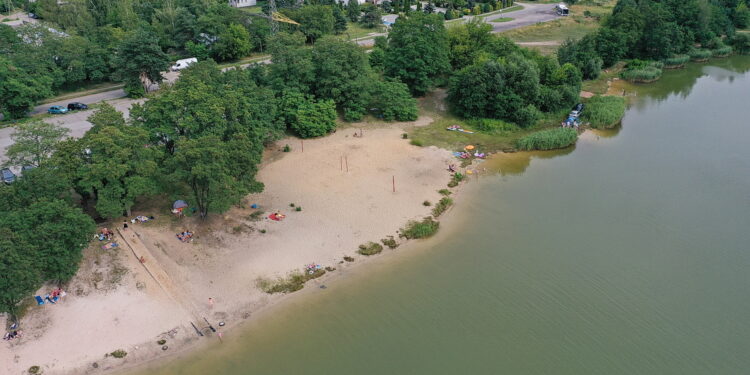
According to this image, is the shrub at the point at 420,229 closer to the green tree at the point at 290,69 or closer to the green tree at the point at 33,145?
the green tree at the point at 290,69

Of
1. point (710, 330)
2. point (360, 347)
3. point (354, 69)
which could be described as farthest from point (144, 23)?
point (710, 330)

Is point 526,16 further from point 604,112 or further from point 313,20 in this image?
point 604,112

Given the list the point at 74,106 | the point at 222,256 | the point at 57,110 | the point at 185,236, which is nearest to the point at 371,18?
the point at 74,106

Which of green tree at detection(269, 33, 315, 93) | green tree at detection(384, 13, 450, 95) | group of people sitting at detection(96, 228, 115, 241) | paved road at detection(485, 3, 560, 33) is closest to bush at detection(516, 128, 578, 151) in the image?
green tree at detection(384, 13, 450, 95)

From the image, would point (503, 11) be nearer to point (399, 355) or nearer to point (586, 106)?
point (586, 106)

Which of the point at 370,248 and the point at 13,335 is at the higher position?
the point at 370,248

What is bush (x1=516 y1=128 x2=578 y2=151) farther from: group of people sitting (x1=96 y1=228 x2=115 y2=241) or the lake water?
group of people sitting (x1=96 y1=228 x2=115 y2=241)
